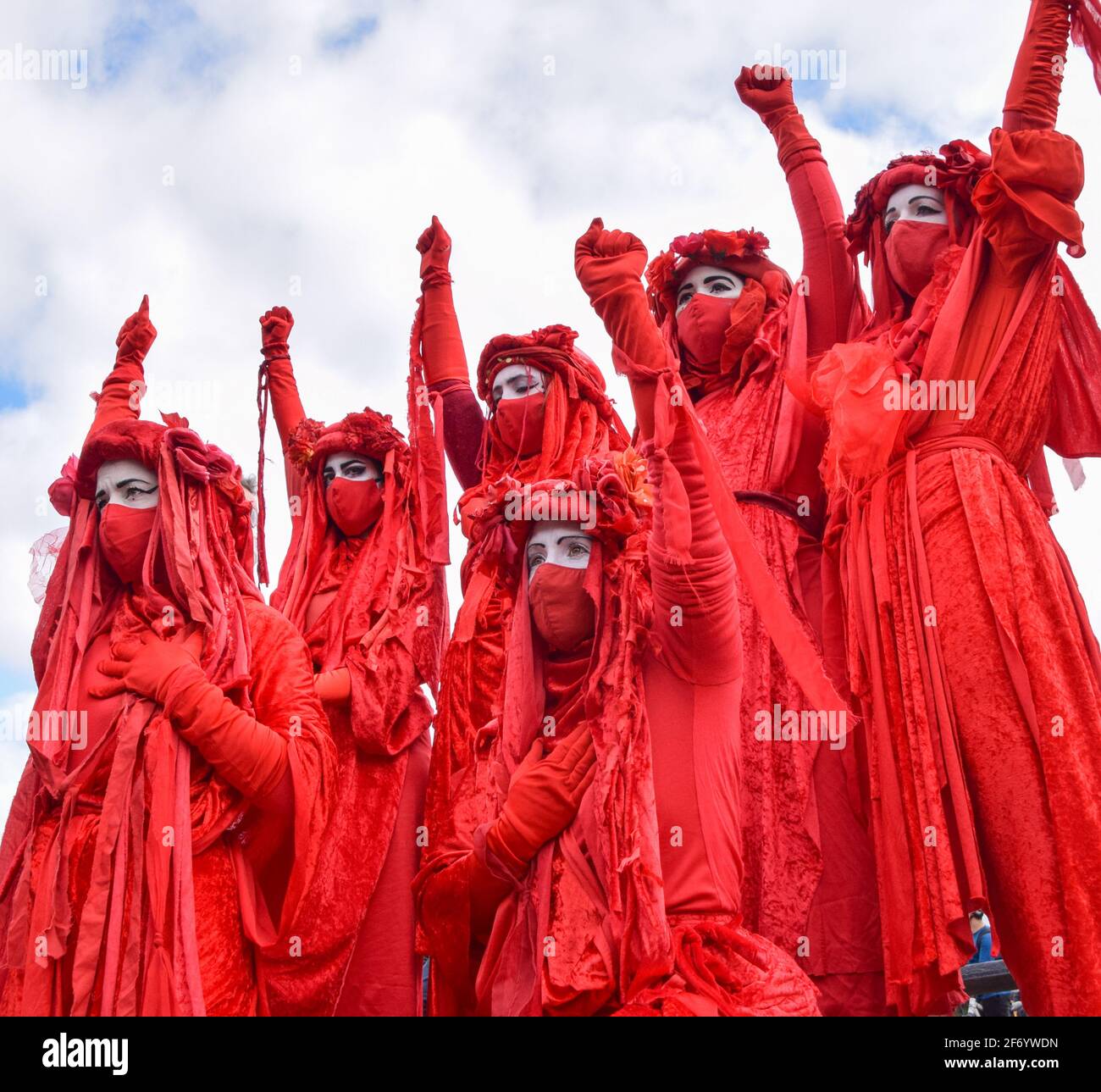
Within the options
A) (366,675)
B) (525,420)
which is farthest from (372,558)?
(525,420)

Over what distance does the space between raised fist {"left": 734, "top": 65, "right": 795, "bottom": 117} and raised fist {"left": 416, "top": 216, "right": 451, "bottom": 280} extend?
115 cm

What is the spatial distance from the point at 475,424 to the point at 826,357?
4.72ft

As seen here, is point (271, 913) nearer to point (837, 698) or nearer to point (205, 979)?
point (205, 979)

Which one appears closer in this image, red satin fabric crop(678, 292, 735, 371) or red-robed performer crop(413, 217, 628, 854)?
red-robed performer crop(413, 217, 628, 854)

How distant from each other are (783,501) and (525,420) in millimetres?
883

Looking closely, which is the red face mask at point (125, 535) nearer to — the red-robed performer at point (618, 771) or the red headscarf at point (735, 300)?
the red-robed performer at point (618, 771)

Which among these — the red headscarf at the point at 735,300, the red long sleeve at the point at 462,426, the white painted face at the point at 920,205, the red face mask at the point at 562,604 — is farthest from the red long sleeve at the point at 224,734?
the white painted face at the point at 920,205

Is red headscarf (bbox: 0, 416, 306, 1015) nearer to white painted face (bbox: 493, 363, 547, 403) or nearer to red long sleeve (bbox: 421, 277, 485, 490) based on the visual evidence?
white painted face (bbox: 493, 363, 547, 403)

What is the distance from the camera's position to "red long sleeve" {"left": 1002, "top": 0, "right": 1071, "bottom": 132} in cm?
408

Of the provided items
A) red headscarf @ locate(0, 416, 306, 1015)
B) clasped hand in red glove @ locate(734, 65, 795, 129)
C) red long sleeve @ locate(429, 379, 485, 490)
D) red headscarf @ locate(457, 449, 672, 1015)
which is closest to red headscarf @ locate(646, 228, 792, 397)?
clasped hand in red glove @ locate(734, 65, 795, 129)

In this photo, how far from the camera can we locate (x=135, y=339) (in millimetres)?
4578

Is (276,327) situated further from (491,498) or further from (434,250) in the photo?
(491,498)

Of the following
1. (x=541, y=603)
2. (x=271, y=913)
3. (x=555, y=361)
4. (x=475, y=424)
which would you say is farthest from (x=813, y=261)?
(x=271, y=913)

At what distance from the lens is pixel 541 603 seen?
3.61 meters
